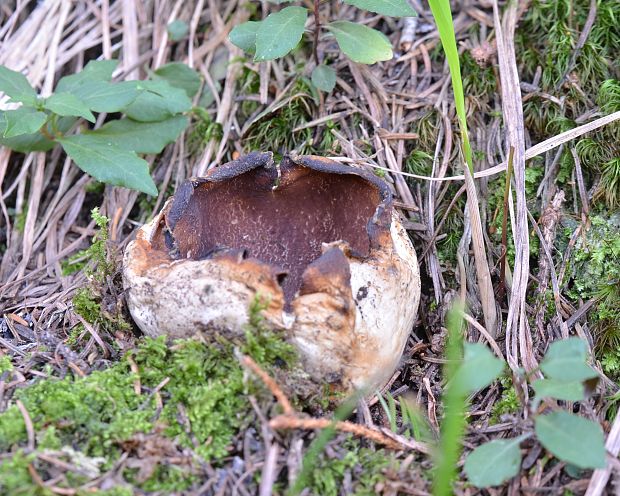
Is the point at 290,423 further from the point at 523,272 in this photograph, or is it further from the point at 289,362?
the point at 523,272

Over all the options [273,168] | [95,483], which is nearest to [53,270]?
[273,168]

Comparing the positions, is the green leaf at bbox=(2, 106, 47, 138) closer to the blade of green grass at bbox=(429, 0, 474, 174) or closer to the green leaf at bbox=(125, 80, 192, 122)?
the green leaf at bbox=(125, 80, 192, 122)

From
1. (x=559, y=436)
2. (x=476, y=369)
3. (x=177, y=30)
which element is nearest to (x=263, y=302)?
(x=476, y=369)

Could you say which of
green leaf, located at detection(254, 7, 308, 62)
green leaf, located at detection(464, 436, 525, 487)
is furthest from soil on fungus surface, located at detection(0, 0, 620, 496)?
green leaf, located at detection(254, 7, 308, 62)

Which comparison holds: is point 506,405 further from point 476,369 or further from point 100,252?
point 100,252

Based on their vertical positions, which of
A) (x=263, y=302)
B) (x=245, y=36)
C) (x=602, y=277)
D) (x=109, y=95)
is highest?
(x=245, y=36)
